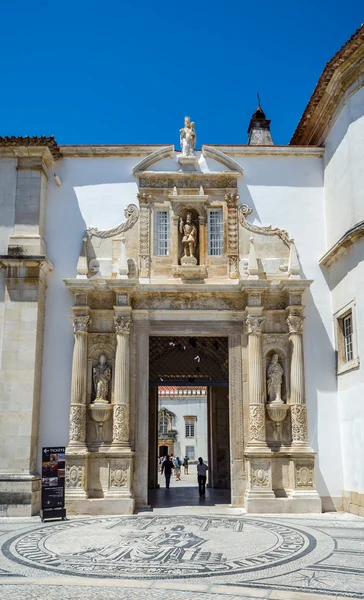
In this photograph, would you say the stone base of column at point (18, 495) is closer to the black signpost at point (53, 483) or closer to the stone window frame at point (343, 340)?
the black signpost at point (53, 483)

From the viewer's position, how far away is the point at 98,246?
14633mm

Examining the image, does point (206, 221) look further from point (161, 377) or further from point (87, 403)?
point (87, 403)

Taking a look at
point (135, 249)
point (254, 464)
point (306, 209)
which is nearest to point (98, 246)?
point (135, 249)

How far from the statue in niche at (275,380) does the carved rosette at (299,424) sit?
0.38 meters

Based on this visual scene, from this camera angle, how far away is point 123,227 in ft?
48.3

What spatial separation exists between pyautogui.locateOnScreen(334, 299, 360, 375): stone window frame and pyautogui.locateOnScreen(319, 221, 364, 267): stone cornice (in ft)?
3.95

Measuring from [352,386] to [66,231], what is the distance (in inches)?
298

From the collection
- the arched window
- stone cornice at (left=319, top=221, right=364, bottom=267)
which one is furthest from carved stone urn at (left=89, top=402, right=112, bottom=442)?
the arched window

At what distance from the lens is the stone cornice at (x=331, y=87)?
42.6 feet

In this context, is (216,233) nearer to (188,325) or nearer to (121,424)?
(188,325)

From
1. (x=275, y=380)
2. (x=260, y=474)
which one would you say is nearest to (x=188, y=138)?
(x=275, y=380)

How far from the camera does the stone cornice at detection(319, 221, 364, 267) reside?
12.6m

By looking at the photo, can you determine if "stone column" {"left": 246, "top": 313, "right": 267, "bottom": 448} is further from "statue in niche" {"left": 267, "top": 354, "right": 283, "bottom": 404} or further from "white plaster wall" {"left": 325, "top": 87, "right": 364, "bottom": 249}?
"white plaster wall" {"left": 325, "top": 87, "right": 364, "bottom": 249}

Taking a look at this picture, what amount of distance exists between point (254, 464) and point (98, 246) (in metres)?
6.24
